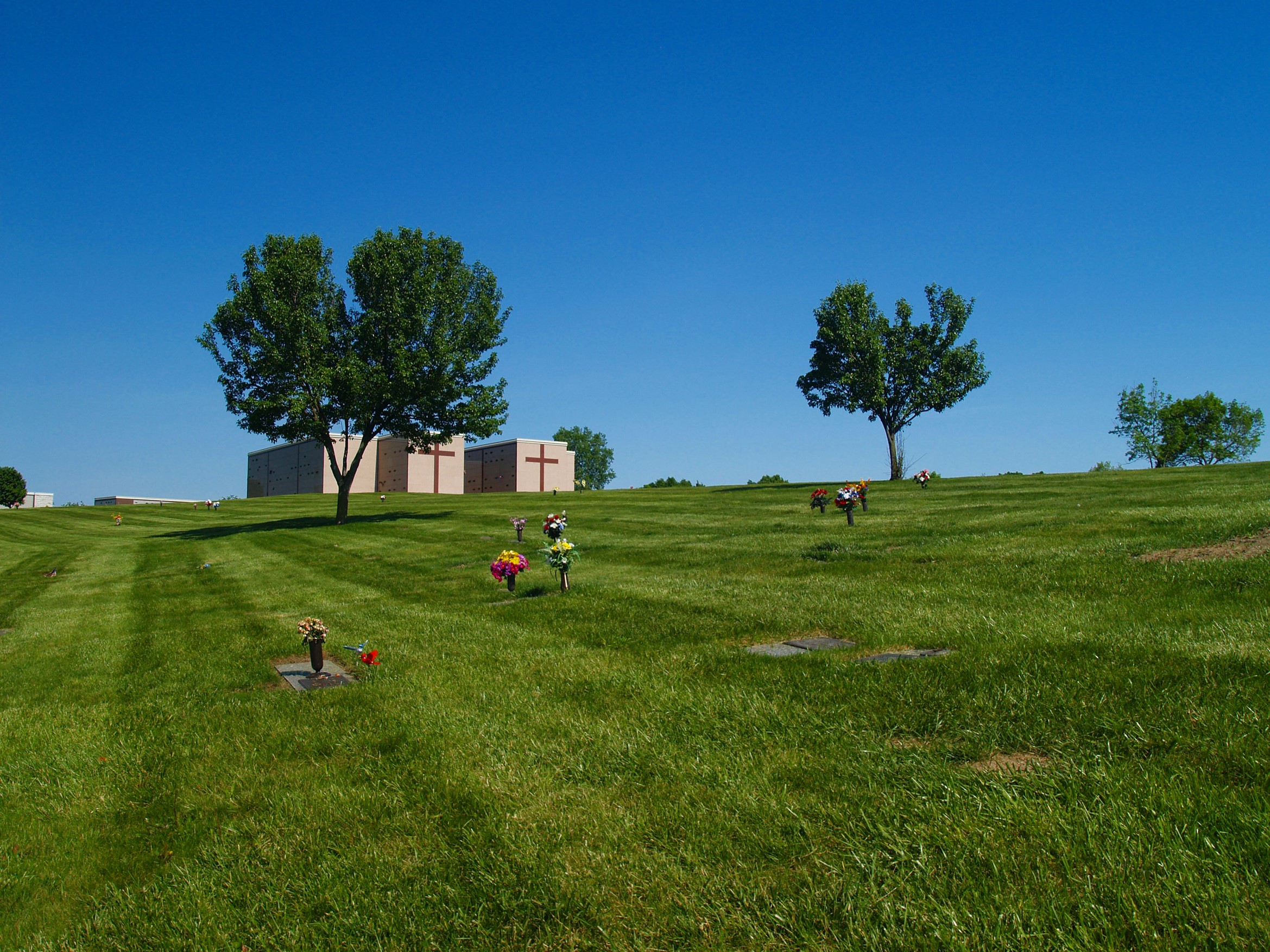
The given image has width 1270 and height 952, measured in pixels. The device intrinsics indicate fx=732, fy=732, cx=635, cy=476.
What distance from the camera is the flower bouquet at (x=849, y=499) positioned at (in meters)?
19.8

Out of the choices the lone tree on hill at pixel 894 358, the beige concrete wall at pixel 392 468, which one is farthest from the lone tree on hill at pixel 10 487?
the lone tree on hill at pixel 894 358

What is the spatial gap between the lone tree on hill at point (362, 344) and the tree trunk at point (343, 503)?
117mm

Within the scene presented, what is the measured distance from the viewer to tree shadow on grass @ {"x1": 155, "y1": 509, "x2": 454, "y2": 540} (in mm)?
33344

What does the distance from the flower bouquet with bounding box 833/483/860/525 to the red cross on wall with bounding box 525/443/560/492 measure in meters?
74.8

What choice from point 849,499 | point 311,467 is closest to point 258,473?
point 311,467

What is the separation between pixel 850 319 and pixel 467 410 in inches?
1077

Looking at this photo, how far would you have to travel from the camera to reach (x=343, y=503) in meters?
35.7

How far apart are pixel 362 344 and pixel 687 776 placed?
33.9 meters

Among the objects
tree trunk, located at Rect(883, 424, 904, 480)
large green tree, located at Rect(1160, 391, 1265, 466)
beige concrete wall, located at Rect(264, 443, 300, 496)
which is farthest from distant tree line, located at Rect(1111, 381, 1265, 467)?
beige concrete wall, located at Rect(264, 443, 300, 496)

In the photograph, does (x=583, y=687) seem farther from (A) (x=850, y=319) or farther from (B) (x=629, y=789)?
(A) (x=850, y=319)

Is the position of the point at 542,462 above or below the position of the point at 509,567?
above

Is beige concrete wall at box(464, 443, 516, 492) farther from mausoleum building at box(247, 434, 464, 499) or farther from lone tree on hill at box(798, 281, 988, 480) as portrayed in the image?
lone tree on hill at box(798, 281, 988, 480)

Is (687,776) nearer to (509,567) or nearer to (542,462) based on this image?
(509,567)

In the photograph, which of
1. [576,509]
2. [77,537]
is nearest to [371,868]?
[576,509]
